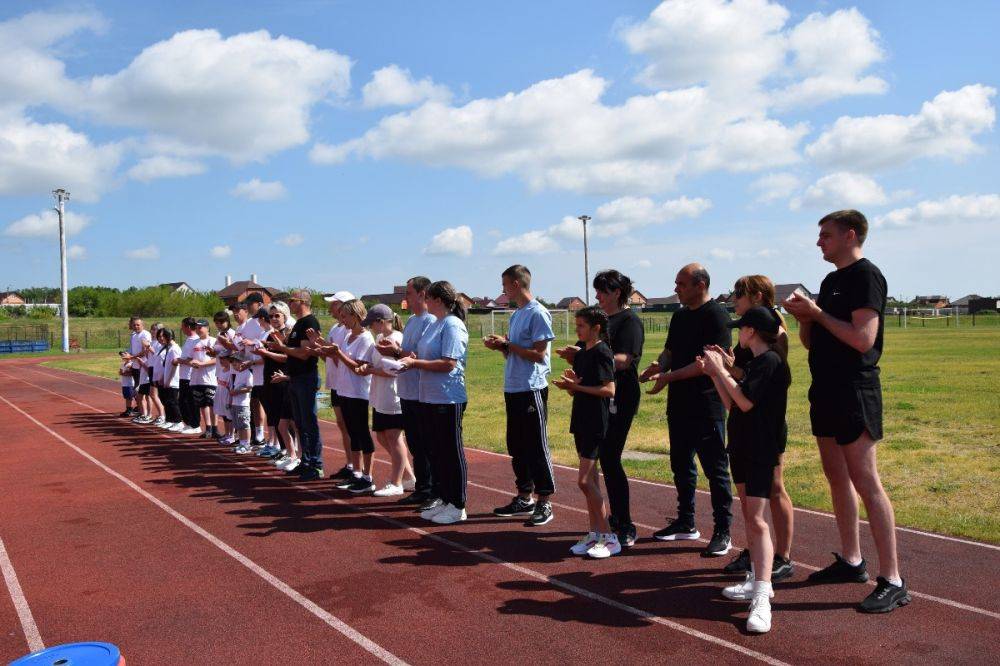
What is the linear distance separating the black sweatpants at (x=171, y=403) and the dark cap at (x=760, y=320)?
11537 mm

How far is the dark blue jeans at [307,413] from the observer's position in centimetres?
837

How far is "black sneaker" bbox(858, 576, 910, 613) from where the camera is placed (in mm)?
4246

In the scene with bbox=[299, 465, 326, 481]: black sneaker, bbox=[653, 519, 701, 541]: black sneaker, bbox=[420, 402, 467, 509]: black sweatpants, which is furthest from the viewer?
bbox=[299, 465, 326, 481]: black sneaker

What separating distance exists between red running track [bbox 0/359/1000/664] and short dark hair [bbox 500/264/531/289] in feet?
6.81

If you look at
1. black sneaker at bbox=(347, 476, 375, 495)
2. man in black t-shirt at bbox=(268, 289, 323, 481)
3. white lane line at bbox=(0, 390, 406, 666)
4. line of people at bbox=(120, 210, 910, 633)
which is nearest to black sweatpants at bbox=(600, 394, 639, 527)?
line of people at bbox=(120, 210, 910, 633)

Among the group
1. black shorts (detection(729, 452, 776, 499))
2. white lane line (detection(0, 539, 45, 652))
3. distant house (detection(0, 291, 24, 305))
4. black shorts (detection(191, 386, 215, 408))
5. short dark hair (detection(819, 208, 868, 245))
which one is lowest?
white lane line (detection(0, 539, 45, 652))

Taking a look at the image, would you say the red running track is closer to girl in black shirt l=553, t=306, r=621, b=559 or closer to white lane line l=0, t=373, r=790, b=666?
white lane line l=0, t=373, r=790, b=666

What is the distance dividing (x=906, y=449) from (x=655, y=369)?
572 centimetres

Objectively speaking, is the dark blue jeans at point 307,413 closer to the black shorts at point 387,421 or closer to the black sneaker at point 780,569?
the black shorts at point 387,421

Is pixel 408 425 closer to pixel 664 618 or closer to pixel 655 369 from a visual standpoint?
pixel 655 369

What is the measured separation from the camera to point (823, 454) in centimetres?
468

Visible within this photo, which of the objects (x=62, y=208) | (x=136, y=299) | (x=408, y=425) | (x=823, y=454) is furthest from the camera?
(x=136, y=299)

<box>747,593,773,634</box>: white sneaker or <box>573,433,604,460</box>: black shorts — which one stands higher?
<box>573,433,604,460</box>: black shorts

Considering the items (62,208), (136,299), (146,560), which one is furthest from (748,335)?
(136,299)
